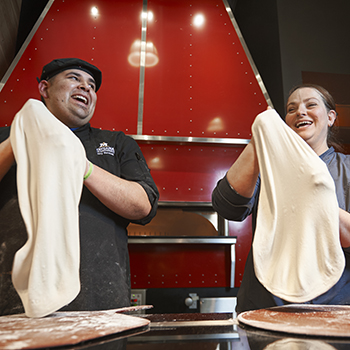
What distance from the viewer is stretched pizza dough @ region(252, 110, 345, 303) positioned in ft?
2.29

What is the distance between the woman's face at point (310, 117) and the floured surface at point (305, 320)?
57 centimetres

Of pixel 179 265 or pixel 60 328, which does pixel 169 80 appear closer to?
pixel 179 265

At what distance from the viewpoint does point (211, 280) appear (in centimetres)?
169

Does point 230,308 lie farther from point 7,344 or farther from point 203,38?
point 203,38

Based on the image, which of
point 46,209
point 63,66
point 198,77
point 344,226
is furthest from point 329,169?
point 198,77

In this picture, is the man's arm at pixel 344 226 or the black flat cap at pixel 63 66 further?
the black flat cap at pixel 63 66

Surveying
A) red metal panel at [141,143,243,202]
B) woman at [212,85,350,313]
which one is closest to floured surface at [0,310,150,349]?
woman at [212,85,350,313]

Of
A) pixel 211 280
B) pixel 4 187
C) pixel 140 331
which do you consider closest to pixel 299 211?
pixel 140 331

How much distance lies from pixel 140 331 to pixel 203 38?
6.37ft

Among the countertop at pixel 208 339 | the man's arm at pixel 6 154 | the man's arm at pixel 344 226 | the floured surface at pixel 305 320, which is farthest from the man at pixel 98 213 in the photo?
the man's arm at pixel 344 226

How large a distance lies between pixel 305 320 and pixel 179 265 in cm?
109

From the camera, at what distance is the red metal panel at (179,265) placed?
166cm

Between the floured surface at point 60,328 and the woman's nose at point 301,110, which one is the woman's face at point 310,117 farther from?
the floured surface at point 60,328

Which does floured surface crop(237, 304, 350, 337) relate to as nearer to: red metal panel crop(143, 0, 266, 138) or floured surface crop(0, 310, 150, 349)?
floured surface crop(0, 310, 150, 349)
